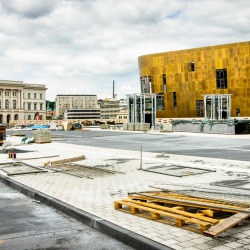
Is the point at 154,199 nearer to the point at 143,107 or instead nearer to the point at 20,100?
the point at 143,107

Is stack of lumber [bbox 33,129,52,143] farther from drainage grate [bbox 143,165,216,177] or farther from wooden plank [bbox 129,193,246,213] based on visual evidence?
wooden plank [bbox 129,193,246,213]

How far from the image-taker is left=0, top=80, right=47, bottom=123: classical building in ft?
418

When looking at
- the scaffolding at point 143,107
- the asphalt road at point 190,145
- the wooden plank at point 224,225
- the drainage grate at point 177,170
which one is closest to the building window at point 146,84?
the scaffolding at point 143,107

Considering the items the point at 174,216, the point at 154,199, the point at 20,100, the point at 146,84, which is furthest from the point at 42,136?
the point at 20,100

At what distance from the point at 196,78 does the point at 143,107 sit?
1434 centimetres

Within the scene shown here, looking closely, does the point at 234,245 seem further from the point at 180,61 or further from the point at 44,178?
the point at 180,61

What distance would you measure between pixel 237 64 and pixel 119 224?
2279 inches

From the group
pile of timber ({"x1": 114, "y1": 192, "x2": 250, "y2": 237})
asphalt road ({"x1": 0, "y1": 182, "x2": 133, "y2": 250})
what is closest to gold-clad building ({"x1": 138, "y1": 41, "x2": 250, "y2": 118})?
pile of timber ({"x1": 114, "y1": 192, "x2": 250, "y2": 237})

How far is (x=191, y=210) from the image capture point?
651 cm

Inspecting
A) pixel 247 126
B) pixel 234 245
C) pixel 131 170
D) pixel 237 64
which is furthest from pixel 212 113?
pixel 234 245

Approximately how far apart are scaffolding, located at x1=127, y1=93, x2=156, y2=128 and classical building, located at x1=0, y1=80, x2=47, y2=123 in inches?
2796

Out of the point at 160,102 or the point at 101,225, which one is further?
the point at 160,102

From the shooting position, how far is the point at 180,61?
64.8 m

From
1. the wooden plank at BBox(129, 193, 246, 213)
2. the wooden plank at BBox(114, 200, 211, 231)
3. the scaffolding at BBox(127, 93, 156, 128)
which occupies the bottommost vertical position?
the wooden plank at BBox(114, 200, 211, 231)
